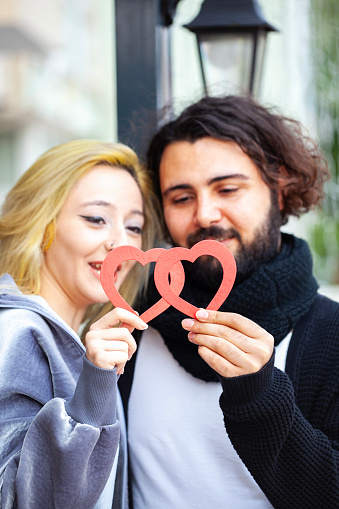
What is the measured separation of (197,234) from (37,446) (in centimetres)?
90

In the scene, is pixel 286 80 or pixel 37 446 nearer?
pixel 37 446

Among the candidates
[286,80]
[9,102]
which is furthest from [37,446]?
[9,102]

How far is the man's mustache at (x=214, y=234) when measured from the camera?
6.19ft

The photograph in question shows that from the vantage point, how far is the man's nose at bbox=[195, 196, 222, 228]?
73.2 inches

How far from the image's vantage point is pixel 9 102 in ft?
53.6

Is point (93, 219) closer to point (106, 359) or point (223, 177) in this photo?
point (223, 177)

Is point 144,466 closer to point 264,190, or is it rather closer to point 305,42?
point 264,190

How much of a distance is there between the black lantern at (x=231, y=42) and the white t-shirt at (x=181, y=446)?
1336 millimetres

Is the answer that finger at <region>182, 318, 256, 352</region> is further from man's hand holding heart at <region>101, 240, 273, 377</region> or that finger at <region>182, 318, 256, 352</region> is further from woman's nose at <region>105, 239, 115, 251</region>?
woman's nose at <region>105, 239, 115, 251</region>

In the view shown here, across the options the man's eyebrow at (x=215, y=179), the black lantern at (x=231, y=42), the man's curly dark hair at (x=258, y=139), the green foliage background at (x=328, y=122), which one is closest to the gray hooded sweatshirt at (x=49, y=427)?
the man's eyebrow at (x=215, y=179)

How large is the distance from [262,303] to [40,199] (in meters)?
0.79

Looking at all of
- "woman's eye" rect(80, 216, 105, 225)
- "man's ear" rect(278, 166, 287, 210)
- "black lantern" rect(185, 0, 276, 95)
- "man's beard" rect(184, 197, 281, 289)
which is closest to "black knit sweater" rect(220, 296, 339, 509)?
"man's beard" rect(184, 197, 281, 289)

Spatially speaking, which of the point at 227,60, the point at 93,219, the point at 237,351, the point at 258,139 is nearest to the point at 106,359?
the point at 237,351

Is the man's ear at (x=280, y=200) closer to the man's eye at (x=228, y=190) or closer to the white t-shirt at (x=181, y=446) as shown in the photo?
the man's eye at (x=228, y=190)
